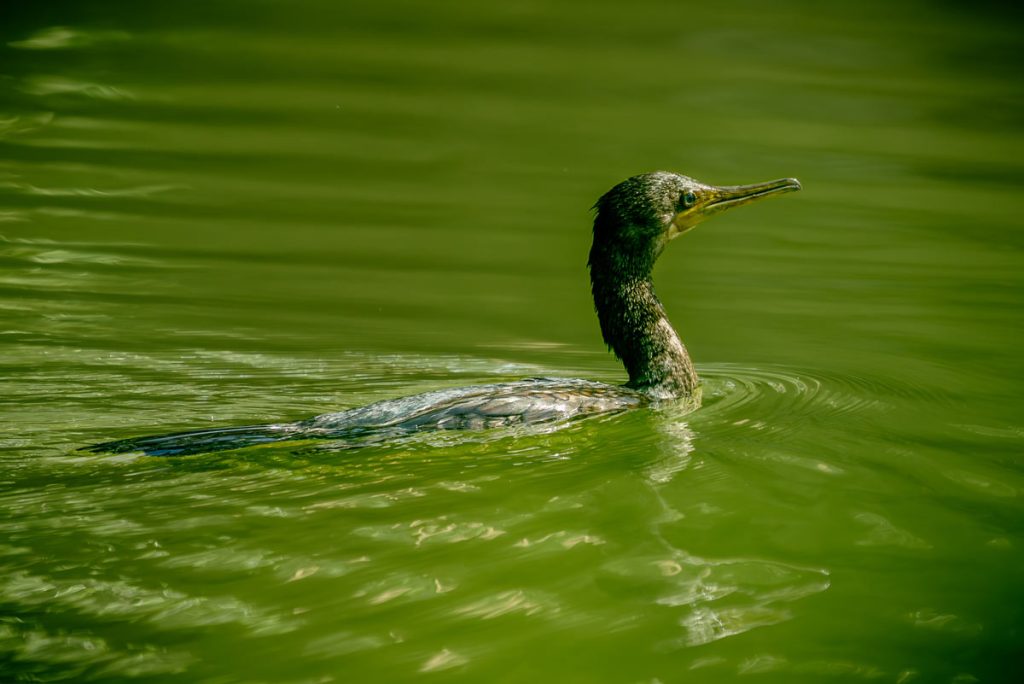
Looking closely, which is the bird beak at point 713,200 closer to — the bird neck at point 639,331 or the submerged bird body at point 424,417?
the bird neck at point 639,331

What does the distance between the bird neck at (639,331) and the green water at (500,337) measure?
242 millimetres

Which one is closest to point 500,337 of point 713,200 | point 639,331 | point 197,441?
point 639,331

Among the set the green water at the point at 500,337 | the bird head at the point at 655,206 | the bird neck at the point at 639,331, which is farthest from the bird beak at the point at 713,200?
the green water at the point at 500,337

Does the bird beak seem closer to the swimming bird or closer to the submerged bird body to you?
the swimming bird

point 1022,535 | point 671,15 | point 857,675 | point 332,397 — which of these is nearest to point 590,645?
point 857,675

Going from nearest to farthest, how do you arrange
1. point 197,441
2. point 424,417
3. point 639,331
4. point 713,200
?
1. point 197,441
2. point 424,417
3. point 639,331
4. point 713,200

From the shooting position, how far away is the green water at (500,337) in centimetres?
373

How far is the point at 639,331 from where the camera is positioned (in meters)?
6.03

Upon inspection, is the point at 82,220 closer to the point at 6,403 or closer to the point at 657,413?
the point at 6,403

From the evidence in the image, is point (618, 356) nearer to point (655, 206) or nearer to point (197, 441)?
point (655, 206)

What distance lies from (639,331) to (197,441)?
7.12 feet

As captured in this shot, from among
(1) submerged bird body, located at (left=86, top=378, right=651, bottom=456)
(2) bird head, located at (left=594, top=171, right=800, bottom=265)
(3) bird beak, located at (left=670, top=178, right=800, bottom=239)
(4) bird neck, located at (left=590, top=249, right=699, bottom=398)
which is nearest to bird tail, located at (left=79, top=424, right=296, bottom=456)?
(1) submerged bird body, located at (left=86, top=378, right=651, bottom=456)

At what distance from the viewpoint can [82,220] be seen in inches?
342

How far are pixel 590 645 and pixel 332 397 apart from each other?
2.85m
